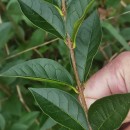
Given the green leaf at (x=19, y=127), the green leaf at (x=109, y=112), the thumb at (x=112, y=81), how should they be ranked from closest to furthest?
the green leaf at (x=109, y=112), the thumb at (x=112, y=81), the green leaf at (x=19, y=127)

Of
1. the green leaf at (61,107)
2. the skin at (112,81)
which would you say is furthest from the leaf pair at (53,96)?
the skin at (112,81)

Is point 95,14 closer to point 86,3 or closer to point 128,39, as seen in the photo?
point 86,3

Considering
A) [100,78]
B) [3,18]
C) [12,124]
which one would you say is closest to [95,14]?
[100,78]

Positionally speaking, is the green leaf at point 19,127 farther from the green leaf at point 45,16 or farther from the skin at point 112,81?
the green leaf at point 45,16

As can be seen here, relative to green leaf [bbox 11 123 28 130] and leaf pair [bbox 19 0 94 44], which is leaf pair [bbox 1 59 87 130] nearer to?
leaf pair [bbox 19 0 94 44]

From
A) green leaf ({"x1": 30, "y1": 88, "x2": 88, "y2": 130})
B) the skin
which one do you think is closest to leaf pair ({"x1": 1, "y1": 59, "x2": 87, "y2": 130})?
green leaf ({"x1": 30, "y1": 88, "x2": 88, "y2": 130})

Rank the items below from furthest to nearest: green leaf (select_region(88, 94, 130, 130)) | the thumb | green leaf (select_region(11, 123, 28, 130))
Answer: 1. green leaf (select_region(11, 123, 28, 130))
2. the thumb
3. green leaf (select_region(88, 94, 130, 130))
